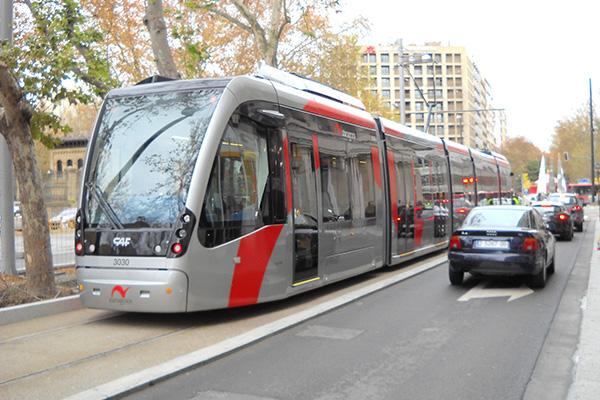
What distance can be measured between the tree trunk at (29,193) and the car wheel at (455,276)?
7.18 metres

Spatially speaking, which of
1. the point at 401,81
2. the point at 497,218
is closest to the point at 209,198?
the point at 497,218

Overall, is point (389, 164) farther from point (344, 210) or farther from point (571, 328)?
point (571, 328)

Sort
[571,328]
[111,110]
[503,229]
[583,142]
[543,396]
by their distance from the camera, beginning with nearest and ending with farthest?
1. [543,396]
2. [571,328]
3. [111,110]
4. [503,229]
5. [583,142]

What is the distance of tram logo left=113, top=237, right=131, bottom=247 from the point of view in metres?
7.88

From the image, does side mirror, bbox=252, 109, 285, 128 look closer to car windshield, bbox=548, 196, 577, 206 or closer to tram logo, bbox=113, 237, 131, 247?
tram logo, bbox=113, 237, 131, 247

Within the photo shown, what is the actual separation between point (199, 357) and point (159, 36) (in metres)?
9.73

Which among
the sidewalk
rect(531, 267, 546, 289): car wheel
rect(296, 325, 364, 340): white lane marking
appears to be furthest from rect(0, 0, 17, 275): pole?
rect(531, 267, 546, 289): car wheel

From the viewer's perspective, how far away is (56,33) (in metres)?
10.2

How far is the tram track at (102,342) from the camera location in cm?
579

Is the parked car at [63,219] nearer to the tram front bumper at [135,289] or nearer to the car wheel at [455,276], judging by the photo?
the tram front bumper at [135,289]

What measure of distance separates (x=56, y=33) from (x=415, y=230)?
9534mm

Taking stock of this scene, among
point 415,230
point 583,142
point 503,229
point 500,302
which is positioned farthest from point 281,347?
point 583,142

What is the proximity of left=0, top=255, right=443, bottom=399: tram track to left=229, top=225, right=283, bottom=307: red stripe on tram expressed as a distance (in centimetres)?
38

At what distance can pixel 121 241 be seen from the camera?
793cm
